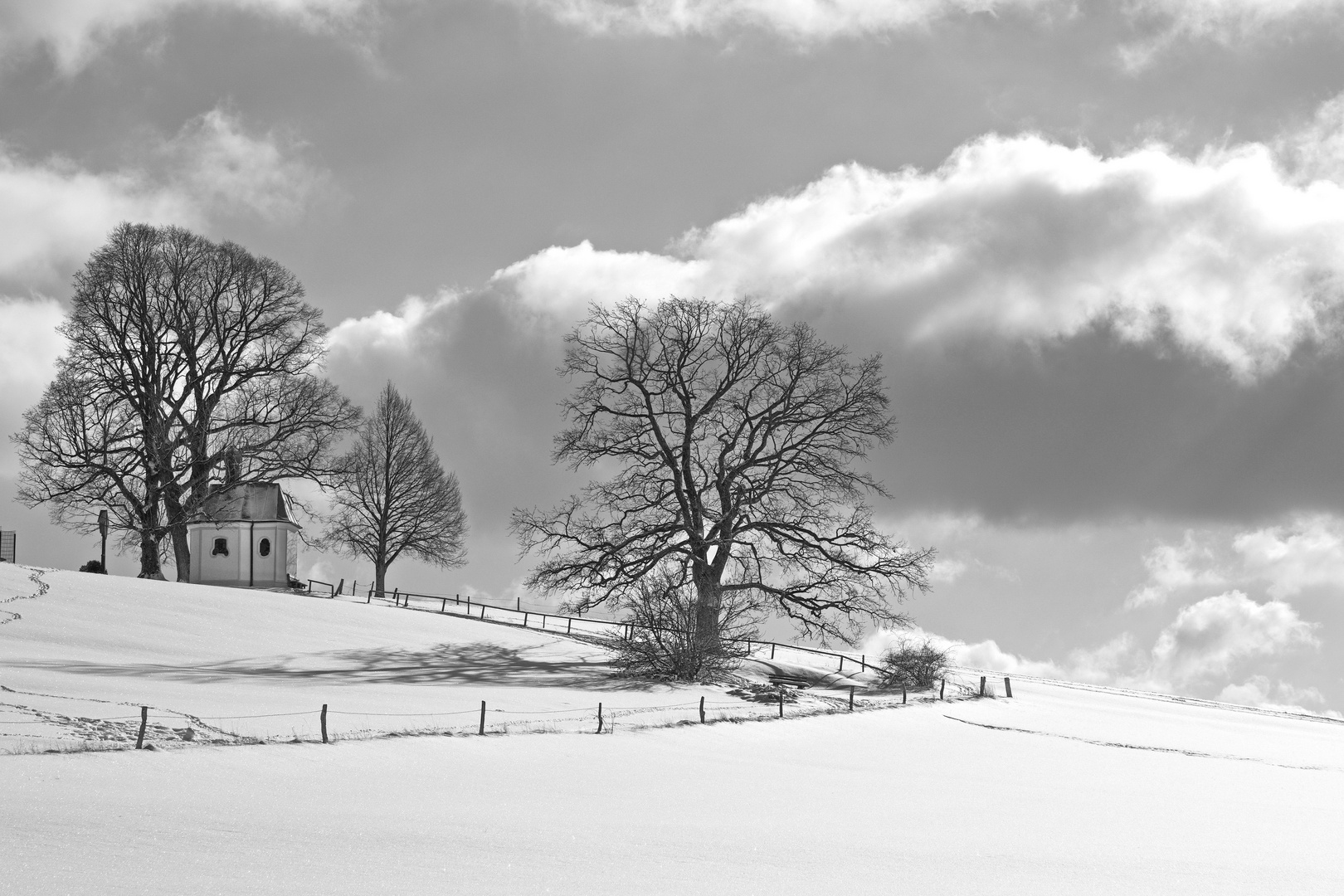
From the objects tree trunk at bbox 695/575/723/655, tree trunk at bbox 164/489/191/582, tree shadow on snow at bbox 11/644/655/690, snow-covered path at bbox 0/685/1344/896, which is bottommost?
snow-covered path at bbox 0/685/1344/896

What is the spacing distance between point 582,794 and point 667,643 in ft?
54.6

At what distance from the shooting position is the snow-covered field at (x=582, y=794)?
38.5 feet

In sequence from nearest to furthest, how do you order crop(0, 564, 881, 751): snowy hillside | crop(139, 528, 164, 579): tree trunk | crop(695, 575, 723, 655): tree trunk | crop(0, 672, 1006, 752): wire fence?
crop(0, 672, 1006, 752): wire fence, crop(0, 564, 881, 751): snowy hillside, crop(695, 575, 723, 655): tree trunk, crop(139, 528, 164, 579): tree trunk

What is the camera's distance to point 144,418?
41.8 m

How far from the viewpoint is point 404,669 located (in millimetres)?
→ 31156

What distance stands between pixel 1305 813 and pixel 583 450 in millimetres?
23210

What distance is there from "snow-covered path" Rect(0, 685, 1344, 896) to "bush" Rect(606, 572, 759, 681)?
27.7ft

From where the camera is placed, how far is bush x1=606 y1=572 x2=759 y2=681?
109 ft

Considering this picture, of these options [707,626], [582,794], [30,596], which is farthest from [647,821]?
[30,596]

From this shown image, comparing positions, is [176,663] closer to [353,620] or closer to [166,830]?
[353,620]

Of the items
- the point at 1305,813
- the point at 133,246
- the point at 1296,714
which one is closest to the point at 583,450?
the point at 133,246

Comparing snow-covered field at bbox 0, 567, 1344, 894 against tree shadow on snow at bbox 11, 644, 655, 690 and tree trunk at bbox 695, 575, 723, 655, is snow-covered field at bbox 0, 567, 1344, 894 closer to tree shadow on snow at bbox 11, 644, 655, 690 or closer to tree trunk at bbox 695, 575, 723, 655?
tree shadow on snow at bbox 11, 644, 655, 690

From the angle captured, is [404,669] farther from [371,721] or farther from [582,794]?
[582,794]

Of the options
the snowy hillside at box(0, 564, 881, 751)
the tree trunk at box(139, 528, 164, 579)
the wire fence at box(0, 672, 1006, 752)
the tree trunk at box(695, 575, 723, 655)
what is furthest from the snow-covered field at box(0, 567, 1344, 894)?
the tree trunk at box(139, 528, 164, 579)
